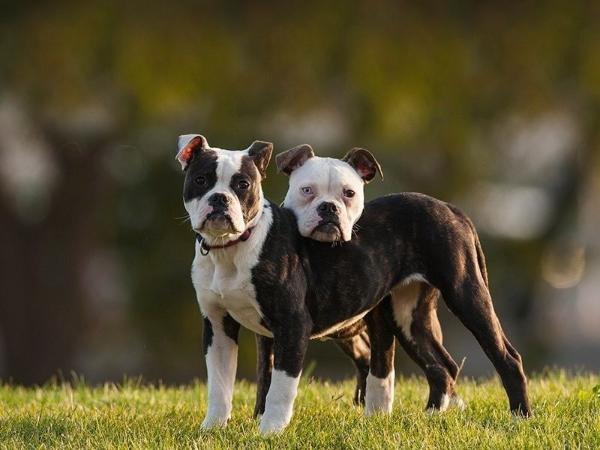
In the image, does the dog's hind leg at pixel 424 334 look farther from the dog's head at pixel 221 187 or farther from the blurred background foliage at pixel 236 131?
the blurred background foliage at pixel 236 131

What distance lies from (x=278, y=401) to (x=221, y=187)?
1.21 m

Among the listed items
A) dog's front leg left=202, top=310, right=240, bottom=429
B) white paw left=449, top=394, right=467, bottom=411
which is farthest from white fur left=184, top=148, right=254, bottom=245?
white paw left=449, top=394, right=467, bottom=411

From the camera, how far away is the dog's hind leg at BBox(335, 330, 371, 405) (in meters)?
8.37

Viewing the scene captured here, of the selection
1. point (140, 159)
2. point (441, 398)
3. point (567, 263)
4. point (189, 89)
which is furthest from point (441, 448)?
point (567, 263)

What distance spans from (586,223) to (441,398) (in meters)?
17.3

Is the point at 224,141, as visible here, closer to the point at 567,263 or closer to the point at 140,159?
the point at 140,159

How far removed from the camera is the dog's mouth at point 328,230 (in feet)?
23.3

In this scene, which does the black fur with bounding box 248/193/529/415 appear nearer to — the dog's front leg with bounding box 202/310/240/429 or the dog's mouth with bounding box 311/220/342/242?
the dog's mouth with bounding box 311/220/342/242

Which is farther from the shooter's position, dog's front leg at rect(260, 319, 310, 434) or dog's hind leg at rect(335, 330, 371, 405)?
dog's hind leg at rect(335, 330, 371, 405)

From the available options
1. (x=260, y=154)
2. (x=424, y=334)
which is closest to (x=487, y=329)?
(x=424, y=334)

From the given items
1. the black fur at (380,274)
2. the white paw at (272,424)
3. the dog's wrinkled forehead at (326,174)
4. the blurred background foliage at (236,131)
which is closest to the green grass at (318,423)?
the white paw at (272,424)

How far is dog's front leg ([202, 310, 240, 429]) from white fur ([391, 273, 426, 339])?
1.09 m

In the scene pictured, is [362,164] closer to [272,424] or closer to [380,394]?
[380,394]

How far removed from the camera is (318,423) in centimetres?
742
